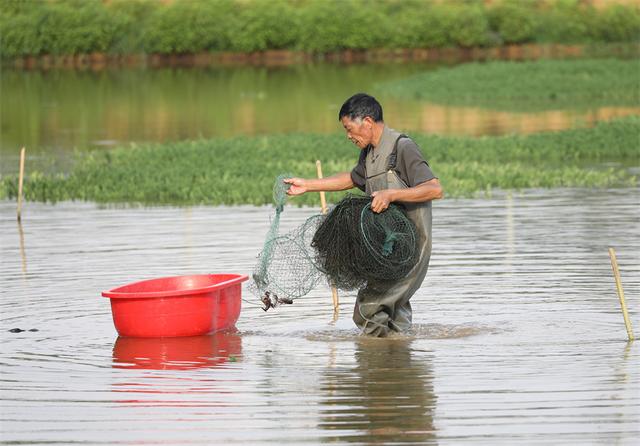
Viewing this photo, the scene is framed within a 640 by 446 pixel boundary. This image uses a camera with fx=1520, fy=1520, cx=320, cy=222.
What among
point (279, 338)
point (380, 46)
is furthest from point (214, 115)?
point (380, 46)

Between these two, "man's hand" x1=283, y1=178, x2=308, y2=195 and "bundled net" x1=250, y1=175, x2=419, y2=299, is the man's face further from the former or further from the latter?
"man's hand" x1=283, y1=178, x2=308, y2=195

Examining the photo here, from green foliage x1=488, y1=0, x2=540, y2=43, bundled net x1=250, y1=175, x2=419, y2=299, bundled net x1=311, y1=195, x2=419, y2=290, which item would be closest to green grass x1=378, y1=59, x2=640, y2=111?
green foliage x1=488, y1=0, x2=540, y2=43

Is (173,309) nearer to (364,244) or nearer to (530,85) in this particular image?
(364,244)

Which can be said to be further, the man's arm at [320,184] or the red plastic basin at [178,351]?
the man's arm at [320,184]

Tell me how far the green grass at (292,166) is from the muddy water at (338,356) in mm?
3839

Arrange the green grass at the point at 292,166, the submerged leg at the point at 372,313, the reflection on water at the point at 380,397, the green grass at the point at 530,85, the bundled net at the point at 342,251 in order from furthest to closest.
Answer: the green grass at the point at 530,85 < the green grass at the point at 292,166 < the submerged leg at the point at 372,313 < the bundled net at the point at 342,251 < the reflection on water at the point at 380,397

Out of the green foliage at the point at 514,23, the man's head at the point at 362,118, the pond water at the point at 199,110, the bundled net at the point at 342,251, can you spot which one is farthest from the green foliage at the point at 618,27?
the man's head at the point at 362,118

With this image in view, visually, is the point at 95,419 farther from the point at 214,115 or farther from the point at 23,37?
the point at 23,37

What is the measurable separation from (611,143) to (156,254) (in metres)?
11.5

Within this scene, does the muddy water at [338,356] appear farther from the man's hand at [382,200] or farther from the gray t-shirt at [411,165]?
the gray t-shirt at [411,165]

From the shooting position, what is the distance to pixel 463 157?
2283 centimetres

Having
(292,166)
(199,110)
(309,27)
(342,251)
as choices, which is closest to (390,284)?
(342,251)

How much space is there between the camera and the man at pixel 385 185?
9555mm

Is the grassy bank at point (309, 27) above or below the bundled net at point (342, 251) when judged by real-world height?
above
